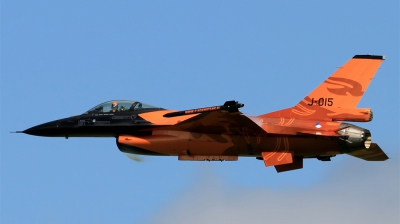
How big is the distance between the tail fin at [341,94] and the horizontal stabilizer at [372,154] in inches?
51.4

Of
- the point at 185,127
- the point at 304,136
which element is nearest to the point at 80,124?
the point at 185,127

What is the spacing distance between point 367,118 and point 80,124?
11778mm

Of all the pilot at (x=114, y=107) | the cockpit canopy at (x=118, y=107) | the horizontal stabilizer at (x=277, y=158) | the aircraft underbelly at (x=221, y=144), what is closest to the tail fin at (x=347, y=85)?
the aircraft underbelly at (x=221, y=144)

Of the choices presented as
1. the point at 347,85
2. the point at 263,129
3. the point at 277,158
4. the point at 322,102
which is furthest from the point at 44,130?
the point at 347,85

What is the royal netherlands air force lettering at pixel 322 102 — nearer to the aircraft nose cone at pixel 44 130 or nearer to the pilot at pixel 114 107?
the pilot at pixel 114 107

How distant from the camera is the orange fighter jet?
4422 centimetres

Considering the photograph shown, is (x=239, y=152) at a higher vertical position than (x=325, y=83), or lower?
lower

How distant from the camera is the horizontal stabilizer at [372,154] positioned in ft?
147

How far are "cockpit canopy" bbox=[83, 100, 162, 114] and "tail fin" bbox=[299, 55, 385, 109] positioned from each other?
Answer: 6.62 metres

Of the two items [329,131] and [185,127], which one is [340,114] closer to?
[329,131]

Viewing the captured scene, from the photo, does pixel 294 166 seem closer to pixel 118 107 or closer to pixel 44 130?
pixel 118 107

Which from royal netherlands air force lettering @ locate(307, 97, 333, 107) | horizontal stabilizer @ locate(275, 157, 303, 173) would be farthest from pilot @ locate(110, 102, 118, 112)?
royal netherlands air force lettering @ locate(307, 97, 333, 107)

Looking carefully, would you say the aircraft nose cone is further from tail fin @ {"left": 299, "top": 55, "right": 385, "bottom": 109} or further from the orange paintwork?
tail fin @ {"left": 299, "top": 55, "right": 385, "bottom": 109}

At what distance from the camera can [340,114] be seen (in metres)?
45.1
